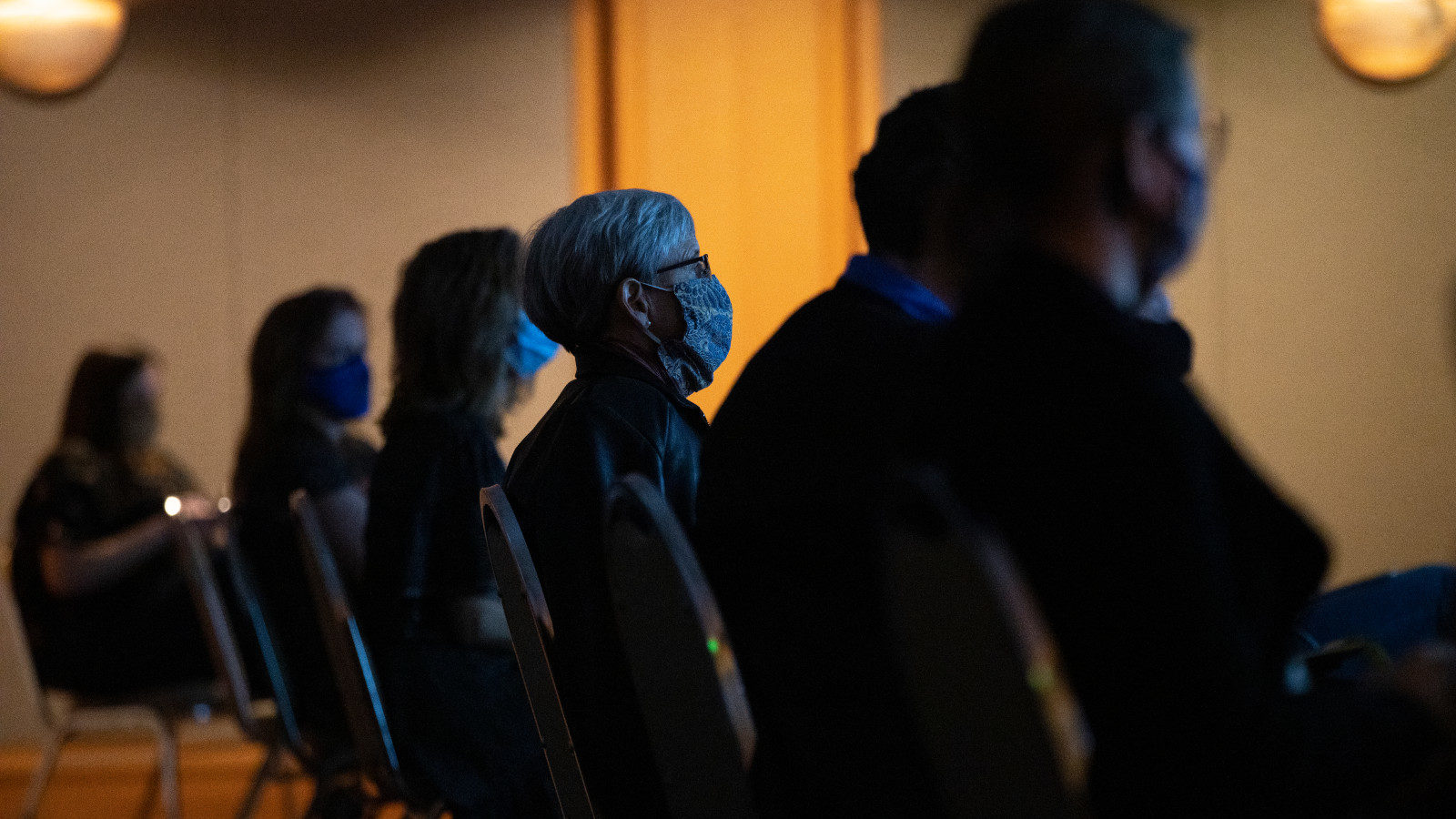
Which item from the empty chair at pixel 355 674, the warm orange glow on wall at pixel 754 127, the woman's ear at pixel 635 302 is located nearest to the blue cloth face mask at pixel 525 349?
the empty chair at pixel 355 674

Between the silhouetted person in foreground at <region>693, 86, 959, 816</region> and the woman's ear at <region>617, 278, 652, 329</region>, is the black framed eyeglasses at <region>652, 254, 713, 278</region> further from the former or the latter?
the silhouetted person in foreground at <region>693, 86, 959, 816</region>

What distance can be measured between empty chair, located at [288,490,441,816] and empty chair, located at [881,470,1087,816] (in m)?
1.43

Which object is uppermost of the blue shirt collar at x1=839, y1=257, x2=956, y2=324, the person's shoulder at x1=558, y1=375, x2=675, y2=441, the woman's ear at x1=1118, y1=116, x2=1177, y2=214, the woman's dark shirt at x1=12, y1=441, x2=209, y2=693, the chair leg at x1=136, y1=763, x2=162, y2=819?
the woman's ear at x1=1118, y1=116, x2=1177, y2=214

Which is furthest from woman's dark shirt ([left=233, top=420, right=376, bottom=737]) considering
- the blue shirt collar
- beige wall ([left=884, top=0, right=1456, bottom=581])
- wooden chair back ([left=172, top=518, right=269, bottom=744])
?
beige wall ([left=884, top=0, right=1456, bottom=581])

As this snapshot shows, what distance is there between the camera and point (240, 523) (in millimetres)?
2924

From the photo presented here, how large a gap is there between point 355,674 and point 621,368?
724 mm

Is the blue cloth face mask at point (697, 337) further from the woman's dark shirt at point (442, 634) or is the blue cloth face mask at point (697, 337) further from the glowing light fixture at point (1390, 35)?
the glowing light fixture at point (1390, 35)

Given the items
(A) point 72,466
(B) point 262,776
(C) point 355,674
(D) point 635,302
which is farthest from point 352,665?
(A) point 72,466

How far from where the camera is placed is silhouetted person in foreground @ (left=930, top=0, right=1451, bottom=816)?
86cm

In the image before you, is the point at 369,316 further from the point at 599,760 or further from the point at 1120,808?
the point at 1120,808

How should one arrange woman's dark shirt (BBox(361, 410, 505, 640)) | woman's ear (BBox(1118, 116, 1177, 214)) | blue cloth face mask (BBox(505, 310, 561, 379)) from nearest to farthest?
woman's ear (BBox(1118, 116, 1177, 214))
woman's dark shirt (BBox(361, 410, 505, 640))
blue cloth face mask (BBox(505, 310, 561, 379))

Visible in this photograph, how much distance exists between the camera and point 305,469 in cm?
287

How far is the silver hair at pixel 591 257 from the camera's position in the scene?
186 cm

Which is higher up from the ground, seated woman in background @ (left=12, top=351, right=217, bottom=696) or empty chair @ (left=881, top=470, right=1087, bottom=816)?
empty chair @ (left=881, top=470, right=1087, bottom=816)
